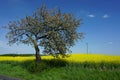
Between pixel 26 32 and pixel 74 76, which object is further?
pixel 26 32

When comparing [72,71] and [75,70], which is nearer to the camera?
[72,71]

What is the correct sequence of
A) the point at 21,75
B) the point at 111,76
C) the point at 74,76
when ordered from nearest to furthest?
the point at 111,76 < the point at 74,76 < the point at 21,75

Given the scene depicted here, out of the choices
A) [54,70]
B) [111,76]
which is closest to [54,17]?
[54,70]

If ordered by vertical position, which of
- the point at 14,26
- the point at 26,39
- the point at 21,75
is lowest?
the point at 21,75

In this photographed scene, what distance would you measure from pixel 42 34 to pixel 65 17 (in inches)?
122

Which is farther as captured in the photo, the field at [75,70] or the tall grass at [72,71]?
the field at [75,70]

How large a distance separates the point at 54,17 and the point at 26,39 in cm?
384

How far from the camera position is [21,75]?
69.1 ft

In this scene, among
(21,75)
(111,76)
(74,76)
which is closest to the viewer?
(111,76)

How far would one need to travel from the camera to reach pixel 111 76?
16141mm

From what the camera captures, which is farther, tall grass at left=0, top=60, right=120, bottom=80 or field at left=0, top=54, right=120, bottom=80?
field at left=0, top=54, right=120, bottom=80

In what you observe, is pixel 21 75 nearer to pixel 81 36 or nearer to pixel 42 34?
pixel 42 34

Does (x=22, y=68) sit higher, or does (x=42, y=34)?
(x=42, y=34)

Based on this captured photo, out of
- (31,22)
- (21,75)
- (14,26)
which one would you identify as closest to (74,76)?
(21,75)
